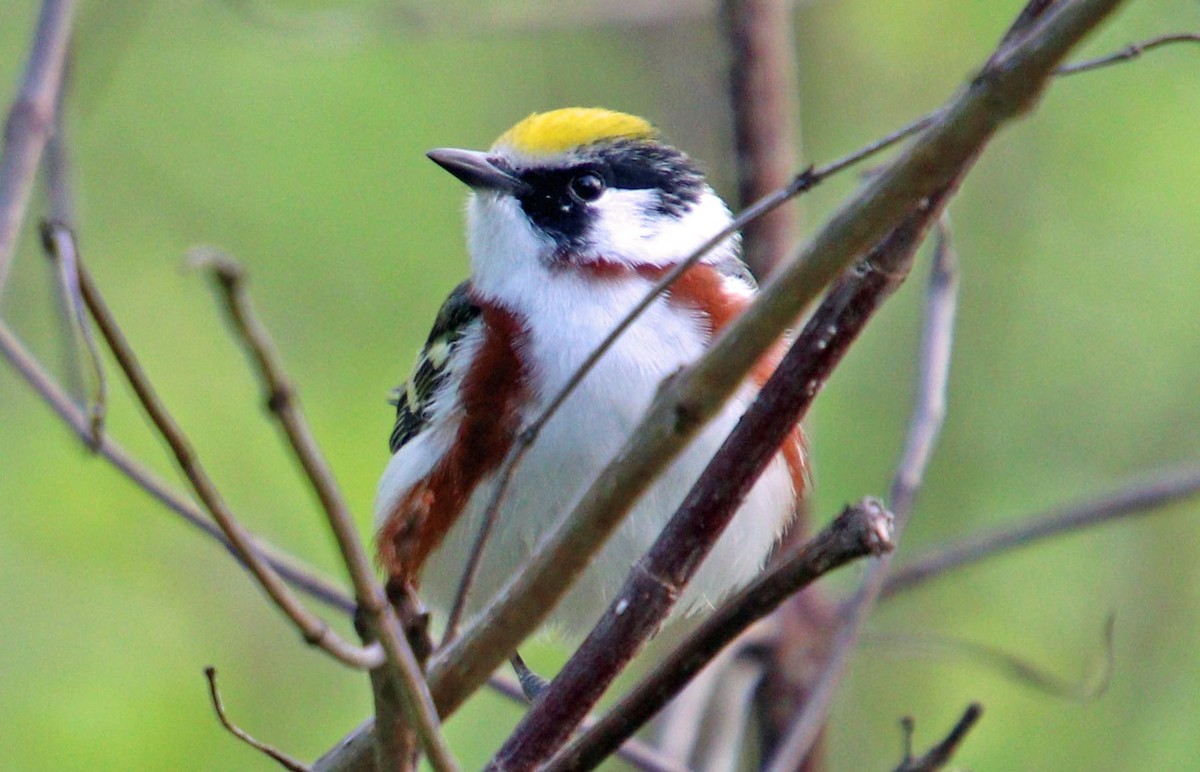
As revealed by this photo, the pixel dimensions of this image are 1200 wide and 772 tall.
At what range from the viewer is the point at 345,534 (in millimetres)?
1502

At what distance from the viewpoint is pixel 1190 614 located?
5.95 meters

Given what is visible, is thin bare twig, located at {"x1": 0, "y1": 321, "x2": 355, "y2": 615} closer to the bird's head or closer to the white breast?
the white breast

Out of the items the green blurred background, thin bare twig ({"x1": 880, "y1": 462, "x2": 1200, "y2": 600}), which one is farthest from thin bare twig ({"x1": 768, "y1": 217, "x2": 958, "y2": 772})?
the green blurred background

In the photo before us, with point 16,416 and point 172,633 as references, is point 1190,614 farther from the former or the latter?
point 16,416

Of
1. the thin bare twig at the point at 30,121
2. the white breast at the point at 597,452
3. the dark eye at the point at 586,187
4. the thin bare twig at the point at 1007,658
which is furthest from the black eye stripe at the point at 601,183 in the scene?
the thin bare twig at the point at 1007,658

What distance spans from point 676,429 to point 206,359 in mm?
4656

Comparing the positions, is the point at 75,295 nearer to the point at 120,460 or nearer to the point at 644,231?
the point at 120,460

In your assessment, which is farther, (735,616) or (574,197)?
(574,197)

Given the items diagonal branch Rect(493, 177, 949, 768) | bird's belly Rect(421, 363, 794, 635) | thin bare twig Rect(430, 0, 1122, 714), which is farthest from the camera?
bird's belly Rect(421, 363, 794, 635)

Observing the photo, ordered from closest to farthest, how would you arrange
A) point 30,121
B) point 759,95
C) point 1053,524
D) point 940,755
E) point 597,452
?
point 940,755 → point 30,121 → point 597,452 → point 1053,524 → point 759,95

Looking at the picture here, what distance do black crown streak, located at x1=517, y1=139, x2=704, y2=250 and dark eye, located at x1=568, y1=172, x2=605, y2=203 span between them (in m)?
0.01

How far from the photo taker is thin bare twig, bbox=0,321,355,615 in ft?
8.99

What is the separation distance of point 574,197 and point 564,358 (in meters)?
0.68

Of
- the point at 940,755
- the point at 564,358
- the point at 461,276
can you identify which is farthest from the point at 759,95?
the point at 940,755
